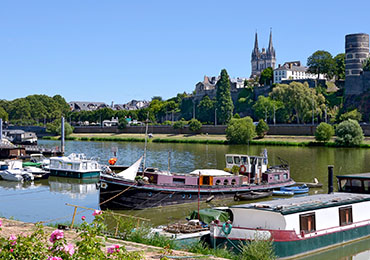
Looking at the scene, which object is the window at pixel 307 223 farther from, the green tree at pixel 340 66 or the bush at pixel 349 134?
the green tree at pixel 340 66

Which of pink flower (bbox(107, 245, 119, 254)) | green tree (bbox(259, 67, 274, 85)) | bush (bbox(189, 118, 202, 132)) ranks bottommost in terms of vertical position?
pink flower (bbox(107, 245, 119, 254))

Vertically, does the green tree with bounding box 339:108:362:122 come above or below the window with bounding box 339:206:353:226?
above

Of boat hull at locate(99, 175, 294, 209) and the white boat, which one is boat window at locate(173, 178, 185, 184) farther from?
the white boat

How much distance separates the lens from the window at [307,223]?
1969 cm

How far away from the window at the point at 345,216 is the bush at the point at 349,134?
61.1 metres

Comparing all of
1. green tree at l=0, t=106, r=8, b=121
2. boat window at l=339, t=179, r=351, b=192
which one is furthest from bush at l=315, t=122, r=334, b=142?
green tree at l=0, t=106, r=8, b=121

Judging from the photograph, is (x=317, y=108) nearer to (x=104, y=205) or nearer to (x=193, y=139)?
(x=193, y=139)

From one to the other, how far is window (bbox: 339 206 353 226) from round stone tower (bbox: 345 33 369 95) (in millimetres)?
98761

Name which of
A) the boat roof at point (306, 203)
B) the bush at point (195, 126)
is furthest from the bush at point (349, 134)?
the boat roof at point (306, 203)

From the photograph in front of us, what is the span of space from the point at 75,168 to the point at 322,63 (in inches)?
3747

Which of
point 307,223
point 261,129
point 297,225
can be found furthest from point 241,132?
point 297,225

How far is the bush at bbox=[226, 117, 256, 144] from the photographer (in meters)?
93.8

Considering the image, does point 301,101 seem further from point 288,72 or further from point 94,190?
point 94,190

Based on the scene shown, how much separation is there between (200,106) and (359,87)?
45124mm
